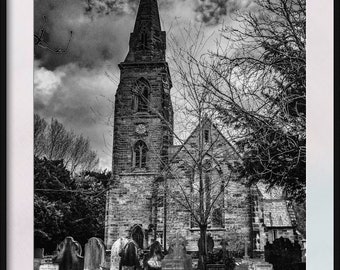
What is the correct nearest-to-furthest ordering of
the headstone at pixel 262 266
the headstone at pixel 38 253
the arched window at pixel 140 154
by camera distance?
the headstone at pixel 38 253 → the headstone at pixel 262 266 → the arched window at pixel 140 154

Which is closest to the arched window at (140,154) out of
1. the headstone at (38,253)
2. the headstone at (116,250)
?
the headstone at (116,250)

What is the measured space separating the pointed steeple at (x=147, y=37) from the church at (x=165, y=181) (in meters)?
0.01

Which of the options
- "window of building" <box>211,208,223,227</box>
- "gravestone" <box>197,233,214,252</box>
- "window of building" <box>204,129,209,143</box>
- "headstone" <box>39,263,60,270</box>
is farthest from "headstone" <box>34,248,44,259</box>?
"window of building" <box>204,129,209,143</box>

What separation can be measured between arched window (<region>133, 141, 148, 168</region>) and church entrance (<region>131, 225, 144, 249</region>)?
2.90 ft

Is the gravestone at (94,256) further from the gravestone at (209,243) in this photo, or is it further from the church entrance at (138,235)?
the gravestone at (209,243)

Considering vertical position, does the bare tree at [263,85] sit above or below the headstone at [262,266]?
above

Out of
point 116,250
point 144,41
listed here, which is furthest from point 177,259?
point 144,41

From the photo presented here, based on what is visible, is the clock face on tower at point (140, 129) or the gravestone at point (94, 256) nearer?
the gravestone at point (94, 256)

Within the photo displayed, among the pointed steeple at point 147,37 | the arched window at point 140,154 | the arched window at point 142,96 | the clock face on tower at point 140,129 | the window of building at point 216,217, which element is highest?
the pointed steeple at point 147,37

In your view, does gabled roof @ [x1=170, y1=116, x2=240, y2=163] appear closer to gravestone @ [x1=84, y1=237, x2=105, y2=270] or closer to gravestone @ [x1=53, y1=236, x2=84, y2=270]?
gravestone @ [x1=84, y1=237, x2=105, y2=270]

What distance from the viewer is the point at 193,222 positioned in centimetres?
600

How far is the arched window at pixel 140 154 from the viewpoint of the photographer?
7.05 meters
